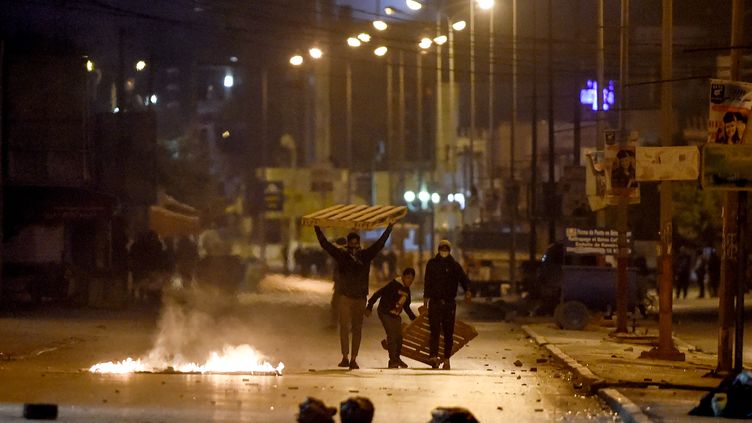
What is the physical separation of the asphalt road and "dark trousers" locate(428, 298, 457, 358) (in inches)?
17.9

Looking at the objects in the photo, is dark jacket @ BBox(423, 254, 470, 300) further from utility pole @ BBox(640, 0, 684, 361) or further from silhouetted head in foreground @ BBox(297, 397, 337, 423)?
silhouetted head in foreground @ BBox(297, 397, 337, 423)

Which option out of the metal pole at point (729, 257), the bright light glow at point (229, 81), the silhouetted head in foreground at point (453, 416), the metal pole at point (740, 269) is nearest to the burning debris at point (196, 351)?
the metal pole at point (740, 269)

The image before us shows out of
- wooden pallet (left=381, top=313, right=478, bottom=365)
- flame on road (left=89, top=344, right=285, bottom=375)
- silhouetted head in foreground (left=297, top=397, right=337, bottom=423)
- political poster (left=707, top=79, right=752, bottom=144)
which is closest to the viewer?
silhouetted head in foreground (left=297, top=397, right=337, bottom=423)

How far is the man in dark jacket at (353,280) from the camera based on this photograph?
18.1 meters

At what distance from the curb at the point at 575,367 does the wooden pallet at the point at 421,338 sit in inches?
64.0

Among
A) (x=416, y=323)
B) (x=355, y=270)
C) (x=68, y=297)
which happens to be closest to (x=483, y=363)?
(x=416, y=323)

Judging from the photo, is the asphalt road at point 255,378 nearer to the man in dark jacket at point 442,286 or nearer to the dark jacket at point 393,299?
the man in dark jacket at point 442,286

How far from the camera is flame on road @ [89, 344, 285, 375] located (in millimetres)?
17438

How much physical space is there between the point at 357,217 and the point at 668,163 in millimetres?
4581

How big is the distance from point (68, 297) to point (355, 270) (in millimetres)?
20020

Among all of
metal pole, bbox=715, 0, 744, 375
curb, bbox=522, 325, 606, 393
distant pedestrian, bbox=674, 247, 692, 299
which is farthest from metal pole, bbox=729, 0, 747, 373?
distant pedestrian, bbox=674, 247, 692, 299

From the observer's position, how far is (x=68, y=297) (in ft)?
119

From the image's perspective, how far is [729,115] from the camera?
1586 cm

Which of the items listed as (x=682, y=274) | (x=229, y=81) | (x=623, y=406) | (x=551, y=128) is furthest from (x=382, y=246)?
(x=229, y=81)
